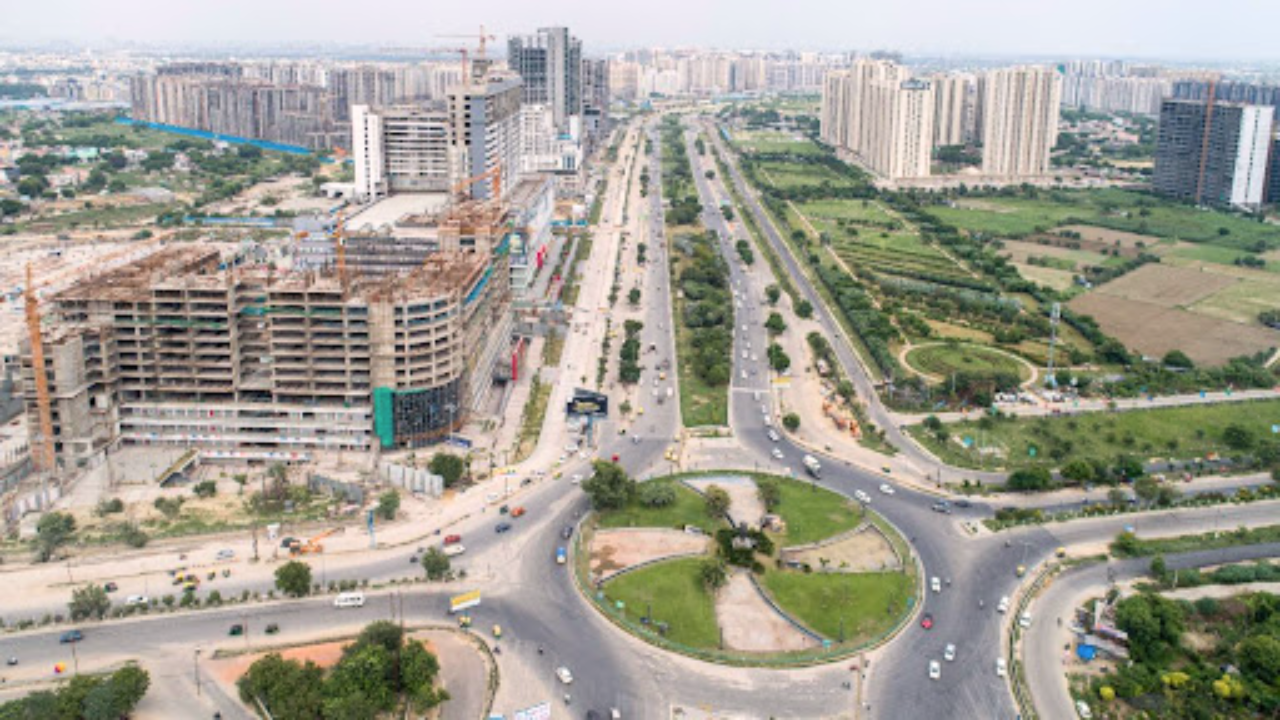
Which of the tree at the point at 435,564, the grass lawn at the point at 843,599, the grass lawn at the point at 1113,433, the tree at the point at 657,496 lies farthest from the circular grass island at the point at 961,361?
the tree at the point at 435,564

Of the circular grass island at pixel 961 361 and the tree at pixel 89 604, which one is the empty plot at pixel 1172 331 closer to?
the circular grass island at pixel 961 361

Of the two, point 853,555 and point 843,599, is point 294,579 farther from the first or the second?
point 853,555

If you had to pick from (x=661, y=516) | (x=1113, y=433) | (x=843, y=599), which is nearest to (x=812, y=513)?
(x=661, y=516)

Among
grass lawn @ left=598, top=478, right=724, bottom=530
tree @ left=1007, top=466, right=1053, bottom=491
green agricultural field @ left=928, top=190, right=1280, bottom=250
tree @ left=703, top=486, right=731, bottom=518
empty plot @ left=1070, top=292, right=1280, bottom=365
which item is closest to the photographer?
grass lawn @ left=598, top=478, right=724, bottom=530

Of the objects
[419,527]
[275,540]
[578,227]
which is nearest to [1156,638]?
[419,527]

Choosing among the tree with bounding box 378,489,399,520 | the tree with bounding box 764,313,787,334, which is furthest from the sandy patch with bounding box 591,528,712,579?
the tree with bounding box 764,313,787,334

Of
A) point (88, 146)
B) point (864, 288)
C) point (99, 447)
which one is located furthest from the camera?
point (88, 146)

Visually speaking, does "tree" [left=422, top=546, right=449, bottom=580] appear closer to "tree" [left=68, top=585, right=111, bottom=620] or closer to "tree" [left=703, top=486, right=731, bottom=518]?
"tree" [left=68, top=585, right=111, bottom=620]

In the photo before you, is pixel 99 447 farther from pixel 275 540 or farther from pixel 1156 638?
pixel 1156 638
